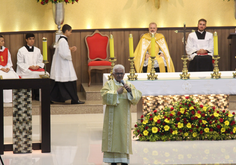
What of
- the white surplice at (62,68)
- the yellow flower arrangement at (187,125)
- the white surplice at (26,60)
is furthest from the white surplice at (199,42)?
the yellow flower arrangement at (187,125)

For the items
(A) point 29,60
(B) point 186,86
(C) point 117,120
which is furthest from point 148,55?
(C) point 117,120

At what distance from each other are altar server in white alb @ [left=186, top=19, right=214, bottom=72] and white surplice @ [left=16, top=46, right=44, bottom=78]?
359 centimetres

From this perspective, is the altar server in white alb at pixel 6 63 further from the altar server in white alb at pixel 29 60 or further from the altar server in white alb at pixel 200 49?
the altar server in white alb at pixel 200 49

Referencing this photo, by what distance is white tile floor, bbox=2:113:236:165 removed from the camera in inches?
174

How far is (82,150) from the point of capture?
198 inches

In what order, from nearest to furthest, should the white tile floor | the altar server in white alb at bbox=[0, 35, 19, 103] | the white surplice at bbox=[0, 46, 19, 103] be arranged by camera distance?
the white tile floor < the white surplice at bbox=[0, 46, 19, 103] < the altar server in white alb at bbox=[0, 35, 19, 103]

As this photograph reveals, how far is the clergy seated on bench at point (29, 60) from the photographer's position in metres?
8.59

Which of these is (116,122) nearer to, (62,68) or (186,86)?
→ (186,86)

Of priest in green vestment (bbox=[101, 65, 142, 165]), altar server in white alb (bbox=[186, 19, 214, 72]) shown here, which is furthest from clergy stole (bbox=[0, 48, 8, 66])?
priest in green vestment (bbox=[101, 65, 142, 165])

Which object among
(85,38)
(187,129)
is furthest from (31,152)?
(85,38)

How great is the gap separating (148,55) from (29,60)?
2.88 metres

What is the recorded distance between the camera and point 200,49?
916 centimetres

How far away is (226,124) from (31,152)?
266cm

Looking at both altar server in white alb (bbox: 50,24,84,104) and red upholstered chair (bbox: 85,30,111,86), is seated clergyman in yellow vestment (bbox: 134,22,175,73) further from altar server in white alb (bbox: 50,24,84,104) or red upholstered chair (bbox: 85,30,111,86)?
altar server in white alb (bbox: 50,24,84,104)
